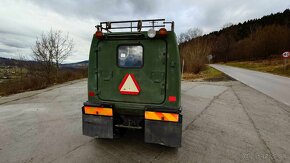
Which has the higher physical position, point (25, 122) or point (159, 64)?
point (159, 64)

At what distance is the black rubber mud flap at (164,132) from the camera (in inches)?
108

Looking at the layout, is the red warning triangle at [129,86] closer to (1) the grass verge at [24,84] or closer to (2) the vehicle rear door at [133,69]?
(2) the vehicle rear door at [133,69]

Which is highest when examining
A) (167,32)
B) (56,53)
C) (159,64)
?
(56,53)

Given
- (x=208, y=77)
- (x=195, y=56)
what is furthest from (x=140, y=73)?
(x=195, y=56)

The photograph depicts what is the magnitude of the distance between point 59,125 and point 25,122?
120 centimetres

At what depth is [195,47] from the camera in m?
20.6

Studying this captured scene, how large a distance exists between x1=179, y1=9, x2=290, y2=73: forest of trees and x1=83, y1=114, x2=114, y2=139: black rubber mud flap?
1879 cm

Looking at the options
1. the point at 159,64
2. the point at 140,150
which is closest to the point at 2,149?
the point at 140,150

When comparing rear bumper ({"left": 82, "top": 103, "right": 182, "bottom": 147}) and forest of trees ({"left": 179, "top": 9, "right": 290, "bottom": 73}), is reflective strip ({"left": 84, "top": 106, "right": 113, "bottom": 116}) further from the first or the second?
forest of trees ({"left": 179, "top": 9, "right": 290, "bottom": 73})

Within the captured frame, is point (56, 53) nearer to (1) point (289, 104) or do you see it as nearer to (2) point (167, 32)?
(2) point (167, 32)

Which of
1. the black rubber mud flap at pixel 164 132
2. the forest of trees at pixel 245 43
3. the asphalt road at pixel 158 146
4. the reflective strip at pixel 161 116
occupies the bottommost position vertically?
the asphalt road at pixel 158 146

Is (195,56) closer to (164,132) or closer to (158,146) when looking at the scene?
(158,146)

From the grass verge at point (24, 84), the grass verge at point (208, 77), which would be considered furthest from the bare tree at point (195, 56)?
the grass verge at point (24, 84)

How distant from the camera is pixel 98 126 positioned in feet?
10.1
